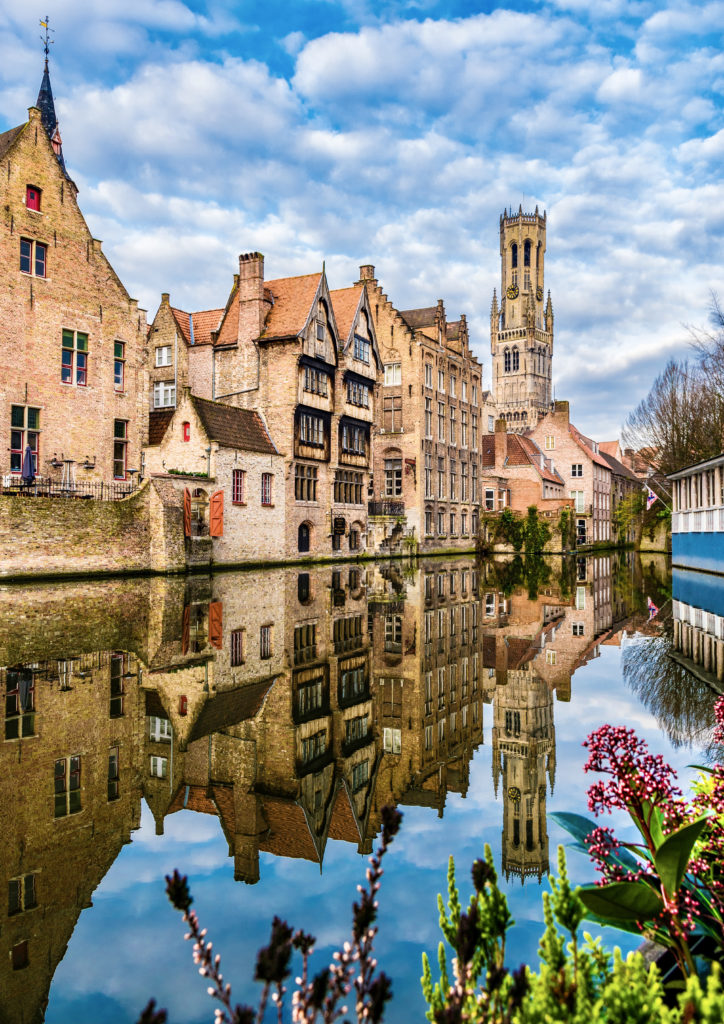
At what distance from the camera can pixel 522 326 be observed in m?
168

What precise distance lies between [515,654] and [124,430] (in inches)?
966

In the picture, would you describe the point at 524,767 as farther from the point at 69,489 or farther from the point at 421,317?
the point at 421,317

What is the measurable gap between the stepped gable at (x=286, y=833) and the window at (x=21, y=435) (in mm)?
25513

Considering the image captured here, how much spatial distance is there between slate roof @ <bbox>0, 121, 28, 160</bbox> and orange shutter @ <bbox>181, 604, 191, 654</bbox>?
69.2 ft

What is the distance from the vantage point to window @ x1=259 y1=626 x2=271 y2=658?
38.2 feet

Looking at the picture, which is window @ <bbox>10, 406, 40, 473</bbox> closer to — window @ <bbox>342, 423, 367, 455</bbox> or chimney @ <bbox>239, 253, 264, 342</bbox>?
chimney @ <bbox>239, 253, 264, 342</bbox>

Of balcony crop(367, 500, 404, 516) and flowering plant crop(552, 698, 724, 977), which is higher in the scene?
balcony crop(367, 500, 404, 516)

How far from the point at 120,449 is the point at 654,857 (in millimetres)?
31995

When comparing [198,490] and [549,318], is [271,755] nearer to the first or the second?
[198,490]

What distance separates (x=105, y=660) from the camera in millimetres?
10352

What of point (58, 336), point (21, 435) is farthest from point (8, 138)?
point (21, 435)

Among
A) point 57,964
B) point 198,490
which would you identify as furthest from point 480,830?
point 198,490

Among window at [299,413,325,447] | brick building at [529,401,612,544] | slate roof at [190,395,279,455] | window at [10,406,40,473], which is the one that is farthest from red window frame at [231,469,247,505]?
brick building at [529,401,612,544]

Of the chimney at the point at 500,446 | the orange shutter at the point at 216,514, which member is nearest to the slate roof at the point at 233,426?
the orange shutter at the point at 216,514
